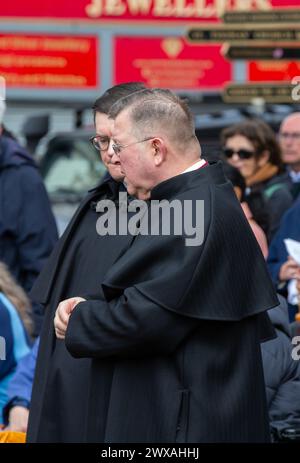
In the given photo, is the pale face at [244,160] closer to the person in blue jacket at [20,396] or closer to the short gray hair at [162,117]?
the person in blue jacket at [20,396]

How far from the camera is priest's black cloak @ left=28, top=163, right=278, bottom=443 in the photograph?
3.44m

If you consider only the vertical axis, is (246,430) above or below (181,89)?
below

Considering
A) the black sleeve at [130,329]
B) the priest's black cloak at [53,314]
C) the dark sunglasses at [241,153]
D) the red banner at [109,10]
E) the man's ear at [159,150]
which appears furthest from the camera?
the red banner at [109,10]

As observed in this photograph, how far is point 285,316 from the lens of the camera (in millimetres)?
4715

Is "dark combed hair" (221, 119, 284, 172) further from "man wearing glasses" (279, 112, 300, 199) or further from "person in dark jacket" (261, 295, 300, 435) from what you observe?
"person in dark jacket" (261, 295, 300, 435)

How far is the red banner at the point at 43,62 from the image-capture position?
48.7 ft

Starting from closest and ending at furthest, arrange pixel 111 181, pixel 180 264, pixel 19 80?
pixel 180 264
pixel 111 181
pixel 19 80

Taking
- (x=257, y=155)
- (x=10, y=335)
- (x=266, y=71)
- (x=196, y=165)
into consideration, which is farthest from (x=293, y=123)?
(x=266, y=71)

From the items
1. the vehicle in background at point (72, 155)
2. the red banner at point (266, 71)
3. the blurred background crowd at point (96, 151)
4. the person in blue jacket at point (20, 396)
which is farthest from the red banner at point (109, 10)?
the person in blue jacket at point (20, 396)

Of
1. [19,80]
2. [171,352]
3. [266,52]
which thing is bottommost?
[171,352]

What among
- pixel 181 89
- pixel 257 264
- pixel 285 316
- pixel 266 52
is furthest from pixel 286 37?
pixel 181 89

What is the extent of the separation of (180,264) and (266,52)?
4.74 m

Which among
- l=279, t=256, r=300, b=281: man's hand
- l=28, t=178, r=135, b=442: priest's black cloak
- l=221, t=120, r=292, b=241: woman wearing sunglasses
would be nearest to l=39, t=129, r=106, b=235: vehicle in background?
l=221, t=120, r=292, b=241: woman wearing sunglasses

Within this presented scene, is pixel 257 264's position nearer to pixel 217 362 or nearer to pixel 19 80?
pixel 217 362
